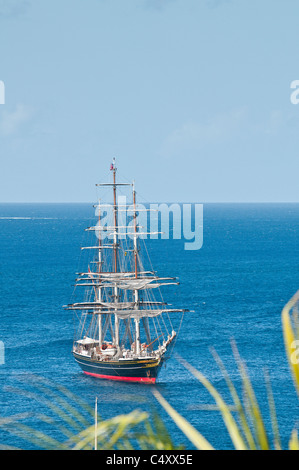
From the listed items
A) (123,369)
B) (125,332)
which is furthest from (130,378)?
(125,332)

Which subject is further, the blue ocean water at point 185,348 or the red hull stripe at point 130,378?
the red hull stripe at point 130,378

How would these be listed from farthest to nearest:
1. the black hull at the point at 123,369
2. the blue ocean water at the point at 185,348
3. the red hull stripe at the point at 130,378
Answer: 1. the black hull at the point at 123,369
2. the red hull stripe at the point at 130,378
3. the blue ocean water at the point at 185,348

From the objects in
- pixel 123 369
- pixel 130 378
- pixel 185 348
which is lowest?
pixel 130 378

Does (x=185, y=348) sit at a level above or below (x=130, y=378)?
above

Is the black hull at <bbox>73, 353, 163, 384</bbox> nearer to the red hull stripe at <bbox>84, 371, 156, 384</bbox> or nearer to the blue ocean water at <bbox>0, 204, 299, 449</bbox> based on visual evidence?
the red hull stripe at <bbox>84, 371, 156, 384</bbox>

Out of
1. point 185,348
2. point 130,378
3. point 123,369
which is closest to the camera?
point 123,369

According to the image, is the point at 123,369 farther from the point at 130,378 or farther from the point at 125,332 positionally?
the point at 125,332

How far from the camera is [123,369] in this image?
86.9 meters

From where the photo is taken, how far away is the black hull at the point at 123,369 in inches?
3337

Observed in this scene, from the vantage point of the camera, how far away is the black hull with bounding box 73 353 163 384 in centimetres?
8475

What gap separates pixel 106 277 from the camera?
102 m

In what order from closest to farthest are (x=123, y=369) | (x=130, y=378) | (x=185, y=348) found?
(x=123, y=369), (x=130, y=378), (x=185, y=348)

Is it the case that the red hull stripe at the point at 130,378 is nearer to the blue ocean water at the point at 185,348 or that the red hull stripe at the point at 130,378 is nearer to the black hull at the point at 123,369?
the black hull at the point at 123,369
